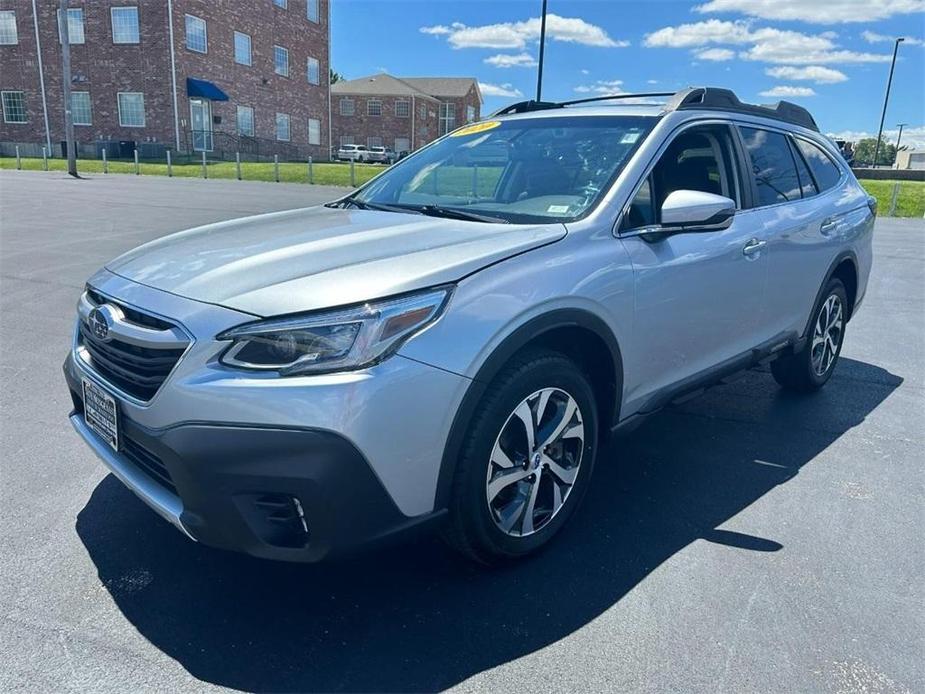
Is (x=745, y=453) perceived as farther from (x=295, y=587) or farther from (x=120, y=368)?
(x=120, y=368)

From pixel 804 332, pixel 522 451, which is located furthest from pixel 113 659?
pixel 804 332

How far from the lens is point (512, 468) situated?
2727mm

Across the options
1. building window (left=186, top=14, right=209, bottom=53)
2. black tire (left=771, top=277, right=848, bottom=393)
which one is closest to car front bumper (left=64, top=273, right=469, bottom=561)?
black tire (left=771, top=277, right=848, bottom=393)

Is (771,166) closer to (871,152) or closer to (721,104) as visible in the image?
(721,104)

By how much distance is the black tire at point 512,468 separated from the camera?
2.51 meters

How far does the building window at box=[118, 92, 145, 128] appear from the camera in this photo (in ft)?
127

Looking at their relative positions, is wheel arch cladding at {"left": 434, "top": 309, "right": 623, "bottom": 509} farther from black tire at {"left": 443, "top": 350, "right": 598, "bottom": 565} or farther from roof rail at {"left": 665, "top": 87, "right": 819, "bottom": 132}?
roof rail at {"left": 665, "top": 87, "right": 819, "bottom": 132}

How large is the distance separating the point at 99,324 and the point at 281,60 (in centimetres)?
4876

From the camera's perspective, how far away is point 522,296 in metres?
2.61

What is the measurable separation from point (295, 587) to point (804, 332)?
362cm

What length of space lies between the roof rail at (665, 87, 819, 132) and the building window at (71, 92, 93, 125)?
42.6m

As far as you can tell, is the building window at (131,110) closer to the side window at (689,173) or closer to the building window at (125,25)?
the building window at (125,25)

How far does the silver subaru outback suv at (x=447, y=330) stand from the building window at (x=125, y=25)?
4027 cm

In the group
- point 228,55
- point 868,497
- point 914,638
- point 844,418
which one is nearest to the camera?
point 914,638
